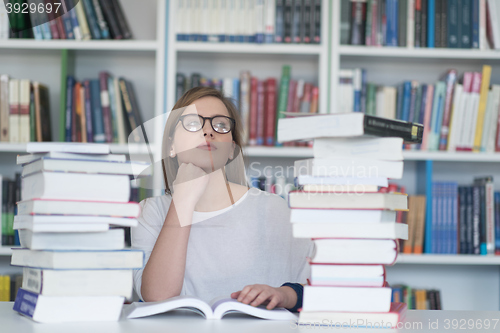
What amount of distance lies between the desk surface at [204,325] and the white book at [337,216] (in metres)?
0.17

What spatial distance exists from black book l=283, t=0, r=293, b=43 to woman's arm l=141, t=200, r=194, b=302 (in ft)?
4.09

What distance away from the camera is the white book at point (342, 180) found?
0.82 m

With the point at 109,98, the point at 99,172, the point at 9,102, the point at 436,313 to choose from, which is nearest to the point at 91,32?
the point at 109,98

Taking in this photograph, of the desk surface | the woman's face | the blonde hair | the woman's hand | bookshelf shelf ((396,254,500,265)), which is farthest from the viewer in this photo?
bookshelf shelf ((396,254,500,265))

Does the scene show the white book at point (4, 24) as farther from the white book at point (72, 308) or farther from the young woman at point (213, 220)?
the white book at point (72, 308)

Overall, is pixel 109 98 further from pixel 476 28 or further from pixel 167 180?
pixel 476 28

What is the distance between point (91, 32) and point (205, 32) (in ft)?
1.60

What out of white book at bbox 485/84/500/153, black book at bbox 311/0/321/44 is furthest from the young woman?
white book at bbox 485/84/500/153

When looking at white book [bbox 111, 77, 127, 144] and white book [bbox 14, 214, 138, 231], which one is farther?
white book [bbox 111, 77, 127, 144]

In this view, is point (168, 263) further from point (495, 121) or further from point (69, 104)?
point (495, 121)

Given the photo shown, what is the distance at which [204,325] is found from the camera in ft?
2.62

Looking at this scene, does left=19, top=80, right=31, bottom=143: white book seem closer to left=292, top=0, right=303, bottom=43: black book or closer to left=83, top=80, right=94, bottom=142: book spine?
left=83, top=80, right=94, bottom=142: book spine

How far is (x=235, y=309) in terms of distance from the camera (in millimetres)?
845

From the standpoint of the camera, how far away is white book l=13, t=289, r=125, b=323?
80 cm
